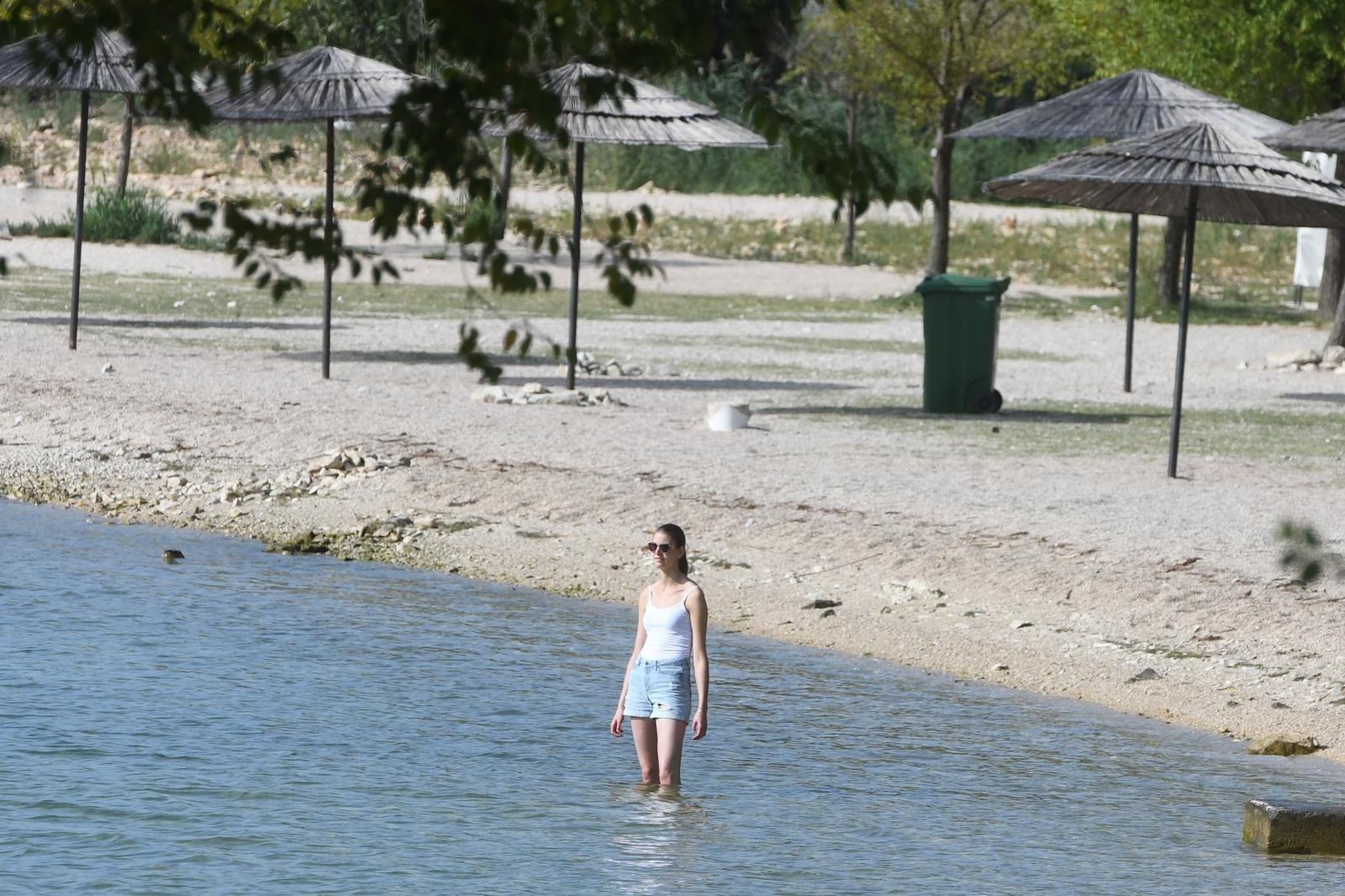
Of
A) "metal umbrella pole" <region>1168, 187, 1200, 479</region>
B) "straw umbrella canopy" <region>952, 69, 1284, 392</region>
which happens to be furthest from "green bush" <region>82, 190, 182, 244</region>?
"metal umbrella pole" <region>1168, 187, 1200, 479</region>

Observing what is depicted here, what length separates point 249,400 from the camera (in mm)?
18594

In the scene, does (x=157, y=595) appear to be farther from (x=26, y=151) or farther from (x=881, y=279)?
A: (x=26, y=151)

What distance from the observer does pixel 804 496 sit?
14.4m

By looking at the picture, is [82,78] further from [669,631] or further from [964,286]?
[669,631]

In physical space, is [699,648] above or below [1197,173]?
Answer: below

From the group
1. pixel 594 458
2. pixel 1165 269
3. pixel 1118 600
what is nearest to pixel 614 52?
pixel 1118 600

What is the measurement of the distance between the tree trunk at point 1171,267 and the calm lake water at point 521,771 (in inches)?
879

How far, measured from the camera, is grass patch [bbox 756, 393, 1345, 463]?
676 inches

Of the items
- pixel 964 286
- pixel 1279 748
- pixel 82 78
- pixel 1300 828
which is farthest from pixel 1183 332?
pixel 82 78

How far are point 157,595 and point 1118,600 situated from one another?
17.2 ft

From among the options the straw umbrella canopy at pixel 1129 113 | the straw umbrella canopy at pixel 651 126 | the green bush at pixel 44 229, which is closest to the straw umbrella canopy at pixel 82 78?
the straw umbrella canopy at pixel 651 126

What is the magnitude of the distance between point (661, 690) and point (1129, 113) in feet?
53.8

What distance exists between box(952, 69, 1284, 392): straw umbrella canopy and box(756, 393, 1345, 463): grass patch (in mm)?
3304

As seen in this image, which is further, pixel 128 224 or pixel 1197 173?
pixel 128 224
